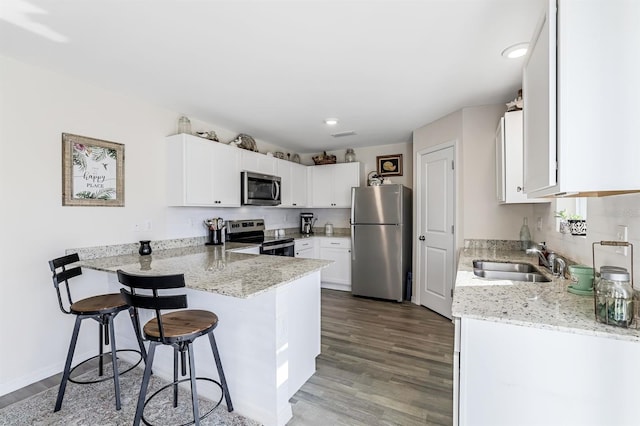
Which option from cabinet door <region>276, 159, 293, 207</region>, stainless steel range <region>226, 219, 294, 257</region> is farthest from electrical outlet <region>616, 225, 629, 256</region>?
cabinet door <region>276, 159, 293, 207</region>

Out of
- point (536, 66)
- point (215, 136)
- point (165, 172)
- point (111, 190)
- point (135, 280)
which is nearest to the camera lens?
point (536, 66)

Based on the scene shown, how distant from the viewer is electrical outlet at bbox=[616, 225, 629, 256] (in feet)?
4.20

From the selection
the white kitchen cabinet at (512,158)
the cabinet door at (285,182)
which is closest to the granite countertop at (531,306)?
the white kitchen cabinet at (512,158)

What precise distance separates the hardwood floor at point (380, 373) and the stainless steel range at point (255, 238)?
3.50ft

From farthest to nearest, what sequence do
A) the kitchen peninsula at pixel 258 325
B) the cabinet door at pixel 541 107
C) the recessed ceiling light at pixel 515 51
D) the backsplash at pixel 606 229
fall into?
the recessed ceiling light at pixel 515 51
the kitchen peninsula at pixel 258 325
the backsplash at pixel 606 229
the cabinet door at pixel 541 107

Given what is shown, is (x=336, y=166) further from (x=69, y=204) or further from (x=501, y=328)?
(x=501, y=328)

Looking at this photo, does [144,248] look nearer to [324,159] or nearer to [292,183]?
[292,183]

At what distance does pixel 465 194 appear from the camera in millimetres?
3234

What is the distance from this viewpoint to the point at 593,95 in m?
1.02

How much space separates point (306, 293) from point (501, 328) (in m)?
1.26

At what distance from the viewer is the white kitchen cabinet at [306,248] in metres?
4.51

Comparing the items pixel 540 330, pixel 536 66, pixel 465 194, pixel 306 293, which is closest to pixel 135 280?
pixel 306 293

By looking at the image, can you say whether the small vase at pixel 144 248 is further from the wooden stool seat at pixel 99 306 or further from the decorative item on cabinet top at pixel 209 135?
the decorative item on cabinet top at pixel 209 135

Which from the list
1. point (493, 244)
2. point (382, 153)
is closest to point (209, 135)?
point (382, 153)
